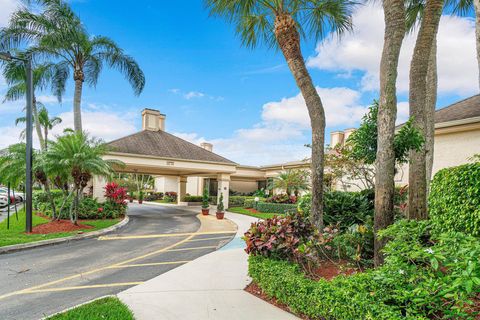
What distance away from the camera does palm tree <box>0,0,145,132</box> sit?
15.4 m

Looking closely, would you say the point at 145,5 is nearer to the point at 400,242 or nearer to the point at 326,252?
the point at 326,252

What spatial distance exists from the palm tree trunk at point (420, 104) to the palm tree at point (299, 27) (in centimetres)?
193

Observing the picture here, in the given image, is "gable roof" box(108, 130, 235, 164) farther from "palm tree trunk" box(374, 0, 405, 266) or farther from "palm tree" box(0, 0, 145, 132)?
"palm tree trunk" box(374, 0, 405, 266)

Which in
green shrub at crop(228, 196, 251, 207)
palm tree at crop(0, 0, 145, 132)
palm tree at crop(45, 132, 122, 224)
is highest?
palm tree at crop(0, 0, 145, 132)

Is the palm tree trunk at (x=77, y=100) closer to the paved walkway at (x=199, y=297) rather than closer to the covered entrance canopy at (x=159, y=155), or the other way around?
the covered entrance canopy at (x=159, y=155)

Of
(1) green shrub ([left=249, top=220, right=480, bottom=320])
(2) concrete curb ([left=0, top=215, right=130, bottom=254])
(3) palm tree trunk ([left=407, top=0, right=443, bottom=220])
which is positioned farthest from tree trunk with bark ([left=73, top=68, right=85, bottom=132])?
(3) palm tree trunk ([left=407, top=0, right=443, bottom=220])

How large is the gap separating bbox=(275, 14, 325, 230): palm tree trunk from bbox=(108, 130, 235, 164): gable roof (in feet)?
47.2

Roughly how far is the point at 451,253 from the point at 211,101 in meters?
16.2

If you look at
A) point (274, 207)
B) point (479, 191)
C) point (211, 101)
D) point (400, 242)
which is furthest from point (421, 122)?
point (274, 207)

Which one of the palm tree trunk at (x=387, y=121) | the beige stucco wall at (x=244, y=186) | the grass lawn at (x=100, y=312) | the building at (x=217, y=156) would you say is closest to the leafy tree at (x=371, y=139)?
the palm tree trunk at (x=387, y=121)

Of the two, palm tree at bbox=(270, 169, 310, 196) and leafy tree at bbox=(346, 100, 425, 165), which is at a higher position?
leafy tree at bbox=(346, 100, 425, 165)

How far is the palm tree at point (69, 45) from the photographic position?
50.4 ft

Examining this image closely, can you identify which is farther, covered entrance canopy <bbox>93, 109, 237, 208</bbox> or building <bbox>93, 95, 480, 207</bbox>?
covered entrance canopy <bbox>93, 109, 237, 208</bbox>

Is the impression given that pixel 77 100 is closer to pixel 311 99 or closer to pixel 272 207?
pixel 272 207
